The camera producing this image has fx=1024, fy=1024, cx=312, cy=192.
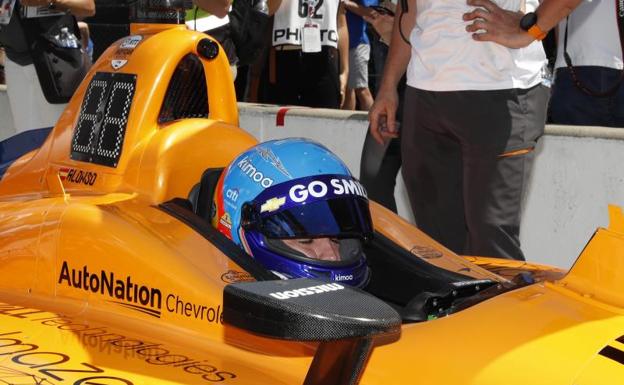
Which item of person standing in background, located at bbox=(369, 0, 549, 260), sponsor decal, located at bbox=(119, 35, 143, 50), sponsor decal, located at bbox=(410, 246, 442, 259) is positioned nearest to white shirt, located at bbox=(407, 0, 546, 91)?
person standing in background, located at bbox=(369, 0, 549, 260)

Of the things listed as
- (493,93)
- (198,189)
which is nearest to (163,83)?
(198,189)

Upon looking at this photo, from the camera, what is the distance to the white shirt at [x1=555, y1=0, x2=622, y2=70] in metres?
5.05

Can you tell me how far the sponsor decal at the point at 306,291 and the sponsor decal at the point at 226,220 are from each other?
0.95 m

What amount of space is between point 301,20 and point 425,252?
3770mm

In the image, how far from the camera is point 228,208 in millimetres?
3072

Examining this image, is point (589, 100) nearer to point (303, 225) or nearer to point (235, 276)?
point (303, 225)

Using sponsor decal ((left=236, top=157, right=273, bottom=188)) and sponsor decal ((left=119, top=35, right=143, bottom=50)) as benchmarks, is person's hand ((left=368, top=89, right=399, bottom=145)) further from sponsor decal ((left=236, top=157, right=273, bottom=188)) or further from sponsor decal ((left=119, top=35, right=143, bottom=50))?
sponsor decal ((left=236, top=157, right=273, bottom=188))

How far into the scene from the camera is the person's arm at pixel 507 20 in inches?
152

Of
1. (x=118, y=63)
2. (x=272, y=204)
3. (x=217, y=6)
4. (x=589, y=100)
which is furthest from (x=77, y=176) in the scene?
(x=589, y=100)

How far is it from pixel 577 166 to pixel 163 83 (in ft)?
7.56

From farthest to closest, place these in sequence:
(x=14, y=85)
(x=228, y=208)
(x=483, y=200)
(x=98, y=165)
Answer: (x=14, y=85), (x=483, y=200), (x=98, y=165), (x=228, y=208)

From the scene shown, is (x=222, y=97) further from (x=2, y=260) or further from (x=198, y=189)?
(x=2, y=260)

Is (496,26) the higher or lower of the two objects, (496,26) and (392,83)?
the higher

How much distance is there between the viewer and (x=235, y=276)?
9.34 ft
